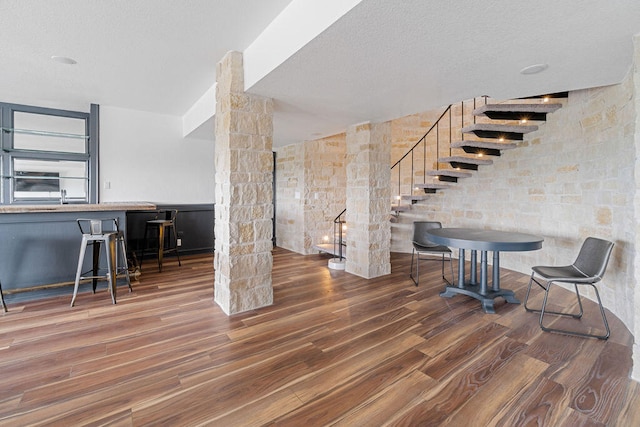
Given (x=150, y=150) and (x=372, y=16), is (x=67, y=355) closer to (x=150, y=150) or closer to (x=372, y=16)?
(x=372, y=16)

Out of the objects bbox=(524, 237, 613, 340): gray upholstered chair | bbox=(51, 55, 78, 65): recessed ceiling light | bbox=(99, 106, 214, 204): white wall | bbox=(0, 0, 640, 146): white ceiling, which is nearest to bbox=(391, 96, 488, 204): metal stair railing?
bbox=(0, 0, 640, 146): white ceiling

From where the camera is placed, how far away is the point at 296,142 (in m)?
5.91

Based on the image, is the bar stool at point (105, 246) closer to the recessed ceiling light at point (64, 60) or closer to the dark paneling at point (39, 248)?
the dark paneling at point (39, 248)

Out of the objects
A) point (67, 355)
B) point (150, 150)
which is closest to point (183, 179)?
point (150, 150)

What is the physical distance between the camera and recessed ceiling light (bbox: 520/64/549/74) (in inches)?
94.5

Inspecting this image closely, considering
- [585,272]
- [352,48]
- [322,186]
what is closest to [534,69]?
[352,48]

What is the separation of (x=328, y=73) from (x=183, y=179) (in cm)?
406

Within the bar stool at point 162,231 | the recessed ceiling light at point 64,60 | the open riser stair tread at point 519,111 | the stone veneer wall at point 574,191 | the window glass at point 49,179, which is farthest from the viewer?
the bar stool at point 162,231

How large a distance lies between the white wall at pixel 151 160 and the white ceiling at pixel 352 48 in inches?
47.2

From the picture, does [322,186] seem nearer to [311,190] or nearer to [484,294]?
[311,190]

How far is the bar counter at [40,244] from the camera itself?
10.4 feet

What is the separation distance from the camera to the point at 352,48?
2.11 m

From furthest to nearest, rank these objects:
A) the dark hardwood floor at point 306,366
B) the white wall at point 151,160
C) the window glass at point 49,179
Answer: the white wall at point 151,160, the window glass at point 49,179, the dark hardwood floor at point 306,366

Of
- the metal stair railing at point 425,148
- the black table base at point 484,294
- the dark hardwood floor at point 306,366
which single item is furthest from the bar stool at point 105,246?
the metal stair railing at point 425,148
